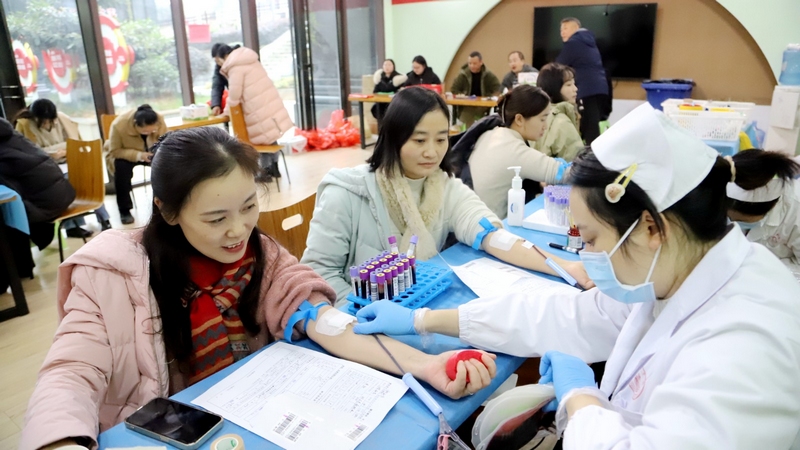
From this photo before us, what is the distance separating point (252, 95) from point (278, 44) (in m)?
2.12

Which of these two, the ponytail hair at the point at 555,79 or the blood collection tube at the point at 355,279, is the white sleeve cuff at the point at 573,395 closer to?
the blood collection tube at the point at 355,279

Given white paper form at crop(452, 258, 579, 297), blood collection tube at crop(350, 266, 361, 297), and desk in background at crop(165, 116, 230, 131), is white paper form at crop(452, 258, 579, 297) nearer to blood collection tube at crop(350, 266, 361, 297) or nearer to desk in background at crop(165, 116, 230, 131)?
blood collection tube at crop(350, 266, 361, 297)

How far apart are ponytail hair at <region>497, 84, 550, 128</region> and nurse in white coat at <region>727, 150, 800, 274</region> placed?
1.04 metres

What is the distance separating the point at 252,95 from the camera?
16.3 ft

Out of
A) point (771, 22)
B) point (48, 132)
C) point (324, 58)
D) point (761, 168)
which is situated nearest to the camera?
point (761, 168)

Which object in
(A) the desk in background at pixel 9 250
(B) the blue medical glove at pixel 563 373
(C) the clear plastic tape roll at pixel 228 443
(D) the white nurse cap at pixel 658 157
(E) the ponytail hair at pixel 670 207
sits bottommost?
(A) the desk in background at pixel 9 250

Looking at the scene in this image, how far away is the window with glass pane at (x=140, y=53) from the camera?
495 cm

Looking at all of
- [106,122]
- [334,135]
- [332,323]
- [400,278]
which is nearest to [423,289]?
[400,278]

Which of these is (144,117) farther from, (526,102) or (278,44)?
(526,102)

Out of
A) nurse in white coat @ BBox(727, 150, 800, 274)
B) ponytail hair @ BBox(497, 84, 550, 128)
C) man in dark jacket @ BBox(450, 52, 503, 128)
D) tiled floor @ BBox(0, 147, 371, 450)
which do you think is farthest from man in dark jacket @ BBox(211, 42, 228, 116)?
nurse in white coat @ BBox(727, 150, 800, 274)

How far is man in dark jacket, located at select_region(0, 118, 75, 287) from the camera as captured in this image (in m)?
3.06

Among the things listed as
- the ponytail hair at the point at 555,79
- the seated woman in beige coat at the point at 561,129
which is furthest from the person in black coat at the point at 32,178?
the ponytail hair at the point at 555,79

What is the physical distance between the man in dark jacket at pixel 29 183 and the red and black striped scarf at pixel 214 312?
251 centimetres

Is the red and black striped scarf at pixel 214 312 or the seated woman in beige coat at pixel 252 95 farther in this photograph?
the seated woman in beige coat at pixel 252 95
